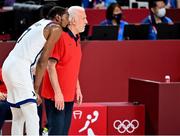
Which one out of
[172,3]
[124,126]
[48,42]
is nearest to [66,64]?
[48,42]

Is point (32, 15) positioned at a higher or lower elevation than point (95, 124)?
higher

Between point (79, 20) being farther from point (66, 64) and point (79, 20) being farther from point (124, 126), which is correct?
point (124, 126)

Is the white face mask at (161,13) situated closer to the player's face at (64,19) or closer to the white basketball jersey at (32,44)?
the player's face at (64,19)

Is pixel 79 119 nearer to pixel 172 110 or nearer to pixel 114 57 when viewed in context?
pixel 172 110

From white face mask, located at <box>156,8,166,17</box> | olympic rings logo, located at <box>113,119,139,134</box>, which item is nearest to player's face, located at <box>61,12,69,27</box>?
olympic rings logo, located at <box>113,119,139,134</box>

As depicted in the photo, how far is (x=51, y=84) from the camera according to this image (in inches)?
261

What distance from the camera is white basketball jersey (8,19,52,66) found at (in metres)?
6.43

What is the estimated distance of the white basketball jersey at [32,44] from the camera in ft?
21.1

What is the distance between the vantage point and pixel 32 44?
6.44m

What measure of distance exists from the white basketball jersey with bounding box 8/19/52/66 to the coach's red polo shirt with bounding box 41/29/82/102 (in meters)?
0.24

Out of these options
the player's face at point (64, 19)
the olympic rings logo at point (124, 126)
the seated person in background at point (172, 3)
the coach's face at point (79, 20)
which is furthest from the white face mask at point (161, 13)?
the player's face at point (64, 19)

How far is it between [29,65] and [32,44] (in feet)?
0.70

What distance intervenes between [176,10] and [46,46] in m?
9.55

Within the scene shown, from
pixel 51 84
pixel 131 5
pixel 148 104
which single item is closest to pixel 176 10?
pixel 131 5
